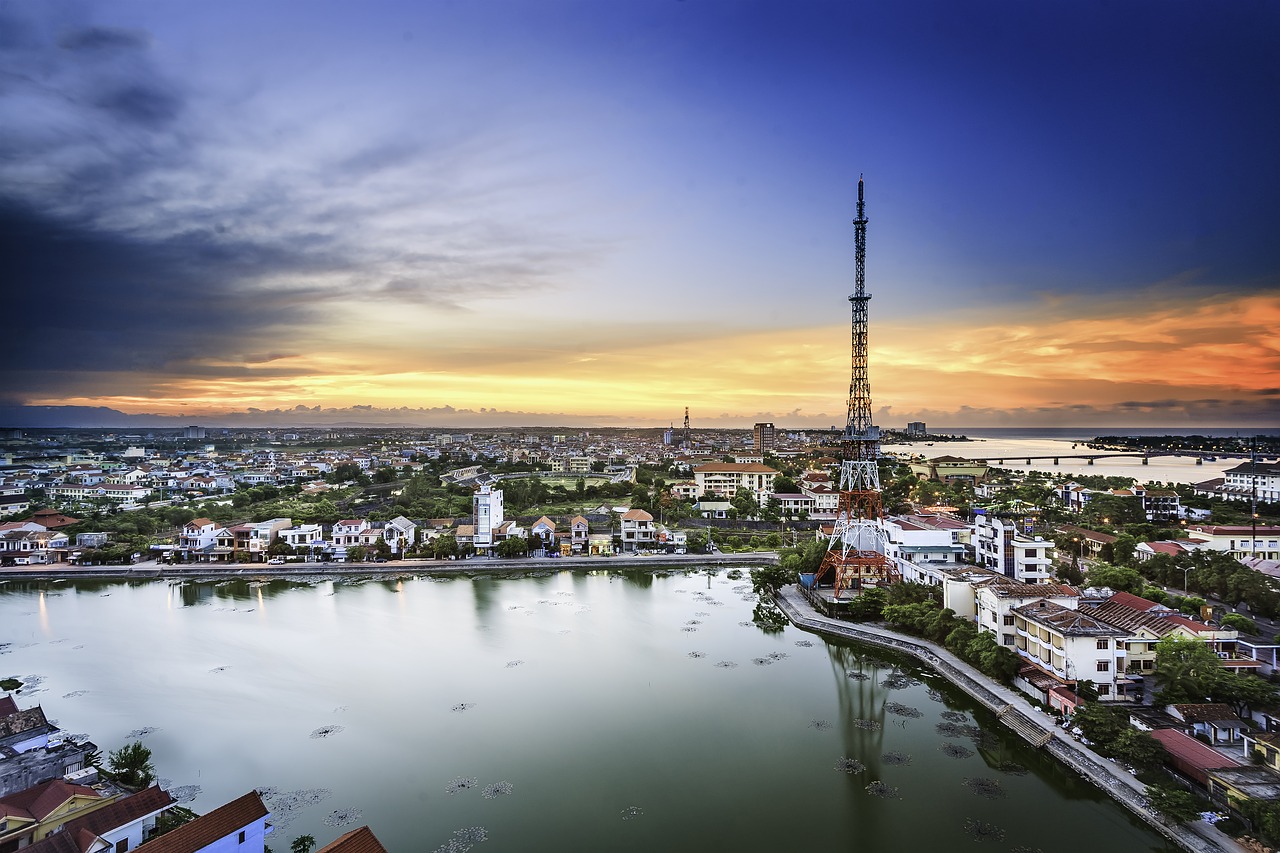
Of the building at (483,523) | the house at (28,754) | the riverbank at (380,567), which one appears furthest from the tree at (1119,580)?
the house at (28,754)

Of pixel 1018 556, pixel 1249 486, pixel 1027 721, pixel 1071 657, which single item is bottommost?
pixel 1027 721

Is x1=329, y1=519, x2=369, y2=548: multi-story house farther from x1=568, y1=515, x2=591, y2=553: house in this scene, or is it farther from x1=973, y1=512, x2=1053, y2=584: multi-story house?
x1=973, y1=512, x2=1053, y2=584: multi-story house

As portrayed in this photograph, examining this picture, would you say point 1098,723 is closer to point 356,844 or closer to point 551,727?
point 551,727

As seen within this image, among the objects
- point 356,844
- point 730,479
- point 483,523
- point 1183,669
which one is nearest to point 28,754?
point 356,844

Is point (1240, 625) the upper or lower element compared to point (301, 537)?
upper

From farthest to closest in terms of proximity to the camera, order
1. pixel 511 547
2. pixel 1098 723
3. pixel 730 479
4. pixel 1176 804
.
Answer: pixel 730 479 → pixel 511 547 → pixel 1098 723 → pixel 1176 804

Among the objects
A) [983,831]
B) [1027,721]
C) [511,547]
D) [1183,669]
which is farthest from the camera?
[511,547]

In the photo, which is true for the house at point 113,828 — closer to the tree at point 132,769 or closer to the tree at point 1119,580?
the tree at point 132,769
